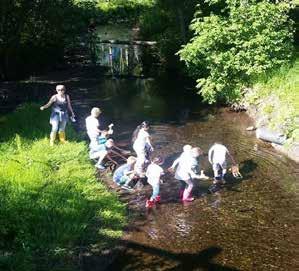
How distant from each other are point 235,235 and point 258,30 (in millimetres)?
11442

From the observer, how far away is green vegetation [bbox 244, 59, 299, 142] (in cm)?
1782

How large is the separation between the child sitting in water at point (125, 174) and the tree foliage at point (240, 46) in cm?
738

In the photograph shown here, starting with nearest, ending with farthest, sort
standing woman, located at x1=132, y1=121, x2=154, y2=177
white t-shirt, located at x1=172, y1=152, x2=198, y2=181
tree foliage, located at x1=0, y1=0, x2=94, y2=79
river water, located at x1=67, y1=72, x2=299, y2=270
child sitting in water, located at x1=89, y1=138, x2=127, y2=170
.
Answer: river water, located at x1=67, y1=72, x2=299, y2=270
white t-shirt, located at x1=172, y1=152, x2=198, y2=181
standing woman, located at x1=132, y1=121, x2=154, y2=177
child sitting in water, located at x1=89, y1=138, x2=127, y2=170
tree foliage, located at x1=0, y1=0, x2=94, y2=79

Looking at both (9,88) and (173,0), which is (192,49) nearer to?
(173,0)

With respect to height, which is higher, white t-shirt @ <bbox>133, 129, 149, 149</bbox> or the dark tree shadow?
white t-shirt @ <bbox>133, 129, 149, 149</bbox>

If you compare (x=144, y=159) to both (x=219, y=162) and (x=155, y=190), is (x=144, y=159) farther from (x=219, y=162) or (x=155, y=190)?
(x=219, y=162)

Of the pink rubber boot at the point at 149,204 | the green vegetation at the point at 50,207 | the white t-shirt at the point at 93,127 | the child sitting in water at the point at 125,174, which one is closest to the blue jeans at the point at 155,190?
the pink rubber boot at the point at 149,204

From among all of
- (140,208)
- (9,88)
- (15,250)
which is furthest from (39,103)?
(15,250)

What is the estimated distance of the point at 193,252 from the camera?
38.4ft

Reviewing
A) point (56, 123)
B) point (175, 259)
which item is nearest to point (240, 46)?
point (56, 123)

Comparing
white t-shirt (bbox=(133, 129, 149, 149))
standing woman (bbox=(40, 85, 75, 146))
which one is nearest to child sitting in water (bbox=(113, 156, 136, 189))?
white t-shirt (bbox=(133, 129, 149, 149))

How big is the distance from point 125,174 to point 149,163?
968 millimetres

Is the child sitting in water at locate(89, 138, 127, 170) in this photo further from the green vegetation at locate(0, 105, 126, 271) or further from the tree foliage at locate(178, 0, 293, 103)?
the tree foliage at locate(178, 0, 293, 103)

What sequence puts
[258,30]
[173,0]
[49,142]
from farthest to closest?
[173,0] < [258,30] < [49,142]
